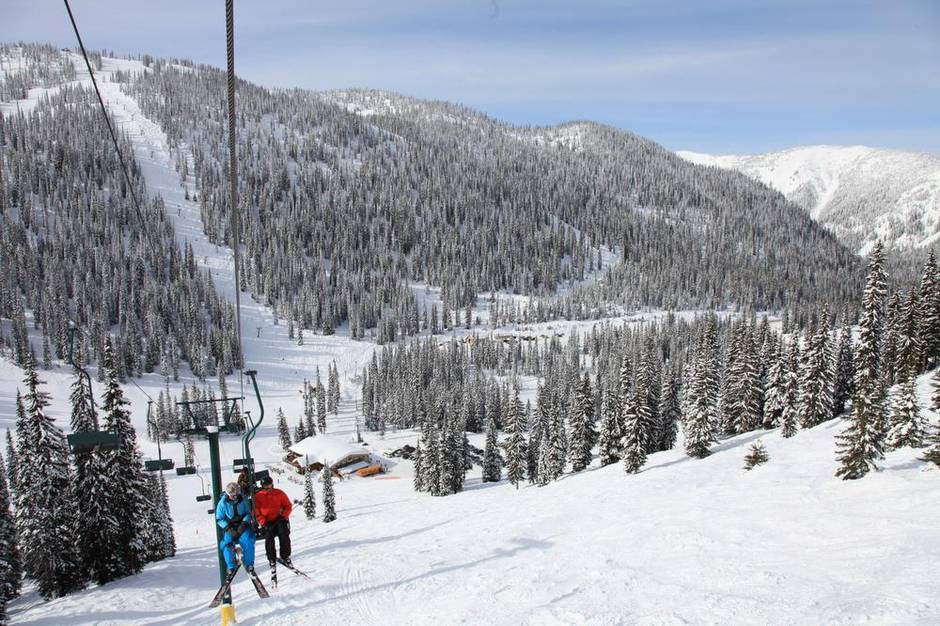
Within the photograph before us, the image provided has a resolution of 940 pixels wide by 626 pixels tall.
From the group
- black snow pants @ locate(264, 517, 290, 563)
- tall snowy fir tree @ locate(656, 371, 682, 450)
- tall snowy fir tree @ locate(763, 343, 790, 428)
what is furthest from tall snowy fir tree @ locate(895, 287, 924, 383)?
black snow pants @ locate(264, 517, 290, 563)

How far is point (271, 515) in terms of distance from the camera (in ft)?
41.5

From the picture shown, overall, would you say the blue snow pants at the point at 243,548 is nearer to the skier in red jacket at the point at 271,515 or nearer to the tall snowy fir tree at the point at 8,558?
the skier in red jacket at the point at 271,515

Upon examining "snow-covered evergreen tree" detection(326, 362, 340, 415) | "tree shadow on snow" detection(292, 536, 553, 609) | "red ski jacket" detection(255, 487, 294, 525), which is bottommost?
"snow-covered evergreen tree" detection(326, 362, 340, 415)

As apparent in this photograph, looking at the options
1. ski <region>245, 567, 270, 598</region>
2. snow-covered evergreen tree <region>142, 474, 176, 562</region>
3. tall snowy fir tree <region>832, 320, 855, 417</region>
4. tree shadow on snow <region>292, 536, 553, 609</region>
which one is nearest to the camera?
ski <region>245, 567, 270, 598</region>

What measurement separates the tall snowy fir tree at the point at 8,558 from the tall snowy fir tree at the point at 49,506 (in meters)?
0.94

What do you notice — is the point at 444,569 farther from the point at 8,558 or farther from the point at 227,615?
the point at 8,558

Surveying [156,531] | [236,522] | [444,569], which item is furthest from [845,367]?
[156,531]

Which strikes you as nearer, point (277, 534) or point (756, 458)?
point (277, 534)

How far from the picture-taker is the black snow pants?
12.6m

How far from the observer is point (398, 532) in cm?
2672

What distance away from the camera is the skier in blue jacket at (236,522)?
38.8 feet

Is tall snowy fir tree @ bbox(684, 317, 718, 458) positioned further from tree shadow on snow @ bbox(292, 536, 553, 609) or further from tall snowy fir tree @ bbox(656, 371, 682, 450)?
tree shadow on snow @ bbox(292, 536, 553, 609)

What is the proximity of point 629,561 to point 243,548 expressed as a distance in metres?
10.4

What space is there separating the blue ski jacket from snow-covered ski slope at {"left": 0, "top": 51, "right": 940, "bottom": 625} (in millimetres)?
2344
